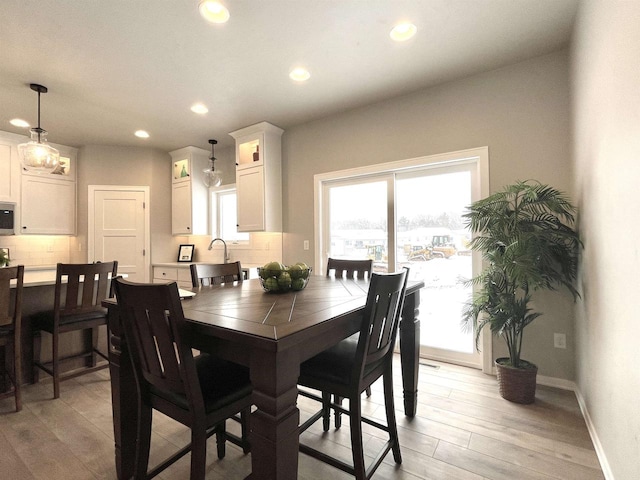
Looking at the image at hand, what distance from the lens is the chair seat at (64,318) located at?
240 cm

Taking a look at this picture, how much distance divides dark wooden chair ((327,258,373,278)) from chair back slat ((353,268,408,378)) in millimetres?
880

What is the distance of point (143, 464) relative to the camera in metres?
1.31

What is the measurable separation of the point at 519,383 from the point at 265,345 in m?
2.11

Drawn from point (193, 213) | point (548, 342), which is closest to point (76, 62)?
point (193, 213)

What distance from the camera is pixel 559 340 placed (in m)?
2.42

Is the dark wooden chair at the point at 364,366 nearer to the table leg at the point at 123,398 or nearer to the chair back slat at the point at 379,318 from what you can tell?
the chair back slat at the point at 379,318

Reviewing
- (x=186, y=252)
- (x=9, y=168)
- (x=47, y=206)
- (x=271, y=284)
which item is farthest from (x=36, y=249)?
→ (x=271, y=284)

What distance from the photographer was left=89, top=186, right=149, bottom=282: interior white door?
4605mm

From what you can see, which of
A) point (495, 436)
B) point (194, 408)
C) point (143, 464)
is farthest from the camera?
point (495, 436)

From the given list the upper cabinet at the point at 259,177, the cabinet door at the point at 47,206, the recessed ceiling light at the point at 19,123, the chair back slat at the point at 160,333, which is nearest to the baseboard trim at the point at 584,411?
the chair back slat at the point at 160,333

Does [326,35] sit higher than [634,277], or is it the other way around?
[326,35]

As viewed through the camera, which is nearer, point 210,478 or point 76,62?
point 210,478

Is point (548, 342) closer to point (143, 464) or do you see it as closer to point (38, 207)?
point (143, 464)

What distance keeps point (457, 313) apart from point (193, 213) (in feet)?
12.5
